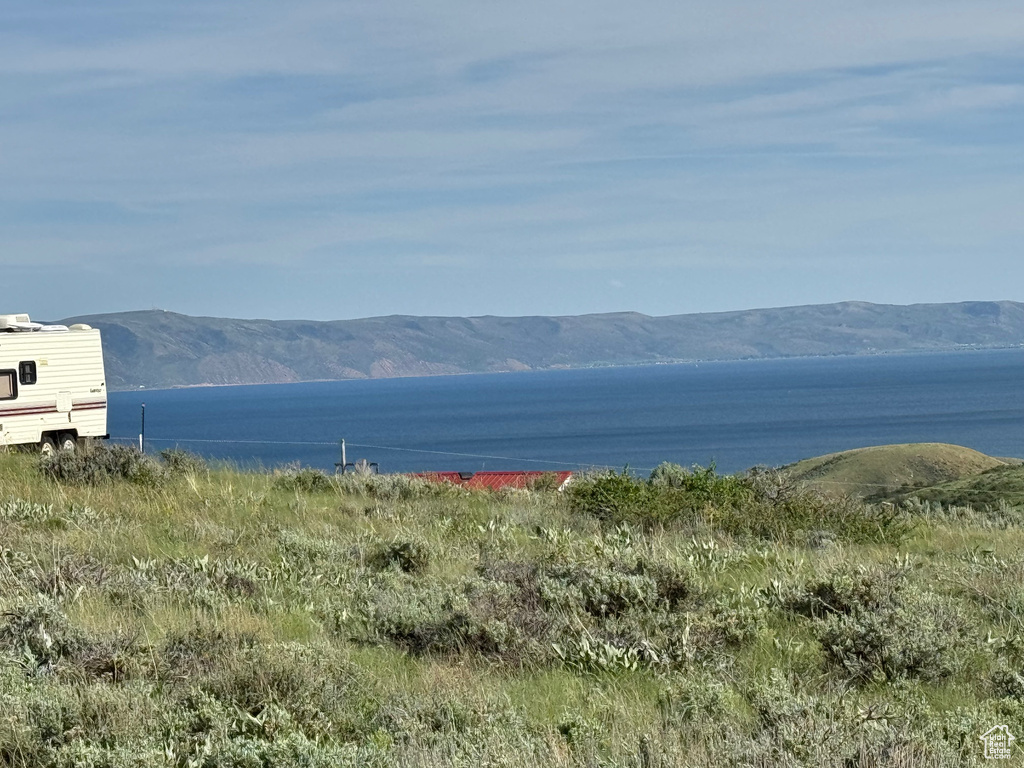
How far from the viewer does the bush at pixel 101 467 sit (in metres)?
12.1

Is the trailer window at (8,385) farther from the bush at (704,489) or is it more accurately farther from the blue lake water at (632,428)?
the blue lake water at (632,428)

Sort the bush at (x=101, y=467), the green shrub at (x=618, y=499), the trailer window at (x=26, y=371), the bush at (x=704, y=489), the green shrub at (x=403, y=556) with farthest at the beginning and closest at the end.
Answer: the trailer window at (x=26, y=371), the bush at (x=101, y=467), the bush at (x=704, y=489), the green shrub at (x=618, y=499), the green shrub at (x=403, y=556)

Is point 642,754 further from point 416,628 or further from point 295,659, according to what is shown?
point 416,628

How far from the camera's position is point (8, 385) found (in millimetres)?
19641

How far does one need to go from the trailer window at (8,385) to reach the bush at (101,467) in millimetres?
7148

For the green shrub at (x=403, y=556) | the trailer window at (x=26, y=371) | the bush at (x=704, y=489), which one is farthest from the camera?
the trailer window at (x=26, y=371)

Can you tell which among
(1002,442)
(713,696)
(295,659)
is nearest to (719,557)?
(713,696)

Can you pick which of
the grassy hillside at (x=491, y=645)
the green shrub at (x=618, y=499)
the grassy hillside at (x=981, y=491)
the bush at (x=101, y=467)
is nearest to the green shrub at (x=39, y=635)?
the grassy hillside at (x=491, y=645)

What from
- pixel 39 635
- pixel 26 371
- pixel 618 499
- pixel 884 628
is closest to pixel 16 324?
pixel 26 371

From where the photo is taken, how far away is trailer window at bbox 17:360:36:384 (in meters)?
19.8

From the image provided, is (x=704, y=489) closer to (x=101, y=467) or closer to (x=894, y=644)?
(x=894, y=644)

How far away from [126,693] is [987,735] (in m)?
3.29

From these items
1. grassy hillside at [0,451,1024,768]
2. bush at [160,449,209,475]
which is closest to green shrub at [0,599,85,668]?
grassy hillside at [0,451,1024,768]

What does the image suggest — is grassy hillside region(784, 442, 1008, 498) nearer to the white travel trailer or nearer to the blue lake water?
the blue lake water
